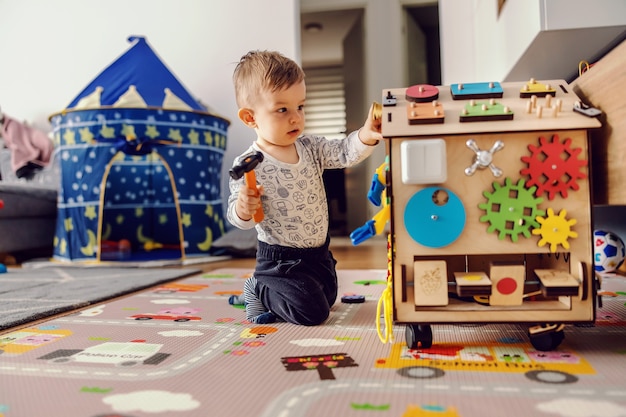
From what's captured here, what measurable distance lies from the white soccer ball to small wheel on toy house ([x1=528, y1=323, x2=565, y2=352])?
84cm

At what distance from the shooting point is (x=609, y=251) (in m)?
1.52

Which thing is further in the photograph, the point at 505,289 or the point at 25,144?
the point at 25,144

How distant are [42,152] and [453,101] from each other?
2854mm

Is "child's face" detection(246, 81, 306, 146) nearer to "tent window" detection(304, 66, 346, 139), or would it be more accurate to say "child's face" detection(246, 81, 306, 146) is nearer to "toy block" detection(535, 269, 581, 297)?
"toy block" detection(535, 269, 581, 297)

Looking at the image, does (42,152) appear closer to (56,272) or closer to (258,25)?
(56,272)

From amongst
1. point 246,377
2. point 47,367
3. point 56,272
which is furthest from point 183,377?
point 56,272

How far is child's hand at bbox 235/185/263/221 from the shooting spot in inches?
37.5

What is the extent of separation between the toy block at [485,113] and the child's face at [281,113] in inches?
14.4

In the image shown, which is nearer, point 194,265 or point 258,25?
point 194,265

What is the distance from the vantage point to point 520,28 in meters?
1.49

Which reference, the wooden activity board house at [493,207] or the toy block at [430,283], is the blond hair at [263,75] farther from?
the toy block at [430,283]

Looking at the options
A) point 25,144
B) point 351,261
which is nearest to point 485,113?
point 351,261

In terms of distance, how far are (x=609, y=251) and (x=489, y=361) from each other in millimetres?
971

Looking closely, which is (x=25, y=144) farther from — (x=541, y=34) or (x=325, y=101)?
(x=325, y=101)
